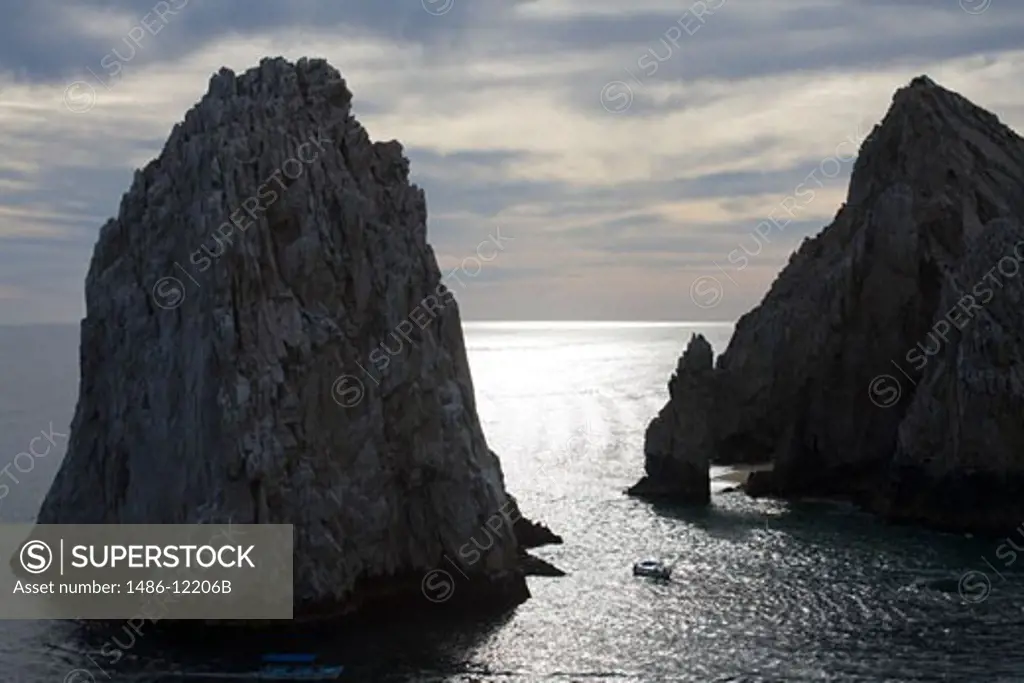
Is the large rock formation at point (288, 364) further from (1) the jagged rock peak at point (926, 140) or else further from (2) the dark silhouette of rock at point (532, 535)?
(1) the jagged rock peak at point (926, 140)

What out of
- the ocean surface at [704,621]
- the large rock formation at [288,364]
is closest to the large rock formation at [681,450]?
the ocean surface at [704,621]

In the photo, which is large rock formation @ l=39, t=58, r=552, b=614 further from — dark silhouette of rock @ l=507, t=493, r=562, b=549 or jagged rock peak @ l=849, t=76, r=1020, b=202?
jagged rock peak @ l=849, t=76, r=1020, b=202

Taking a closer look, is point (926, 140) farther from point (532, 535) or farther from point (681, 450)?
point (532, 535)

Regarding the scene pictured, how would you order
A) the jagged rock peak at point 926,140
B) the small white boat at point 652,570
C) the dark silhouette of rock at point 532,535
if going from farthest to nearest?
the jagged rock peak at point 926,140 < the dark silhouette of rock at point 532,535 < the small white boat at point 652,570

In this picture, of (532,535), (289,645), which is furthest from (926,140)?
(289,645)

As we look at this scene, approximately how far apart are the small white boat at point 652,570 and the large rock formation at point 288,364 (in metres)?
8.69

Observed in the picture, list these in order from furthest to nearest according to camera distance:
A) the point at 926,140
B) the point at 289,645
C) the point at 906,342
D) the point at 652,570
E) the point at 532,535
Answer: the point at 926,140
the point at 906,342
the point at 532,535
the point at 652,570
the point at 289,645

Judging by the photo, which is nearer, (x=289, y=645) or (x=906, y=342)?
(x=289, y=645)

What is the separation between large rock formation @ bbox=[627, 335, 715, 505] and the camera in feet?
319

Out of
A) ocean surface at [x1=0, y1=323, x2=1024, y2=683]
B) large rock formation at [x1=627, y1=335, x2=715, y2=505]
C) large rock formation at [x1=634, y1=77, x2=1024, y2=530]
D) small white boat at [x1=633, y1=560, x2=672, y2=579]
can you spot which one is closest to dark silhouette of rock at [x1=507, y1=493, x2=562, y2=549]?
ocean surface at [x1=0, y1=323, x2=1024, y2=683]

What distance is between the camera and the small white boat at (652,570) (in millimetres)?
68938

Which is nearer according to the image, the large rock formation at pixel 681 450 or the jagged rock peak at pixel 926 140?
the large rock formation at pixel 681 450

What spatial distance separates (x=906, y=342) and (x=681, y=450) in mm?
21885

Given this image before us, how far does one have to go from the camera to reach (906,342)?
100625 millimetres
